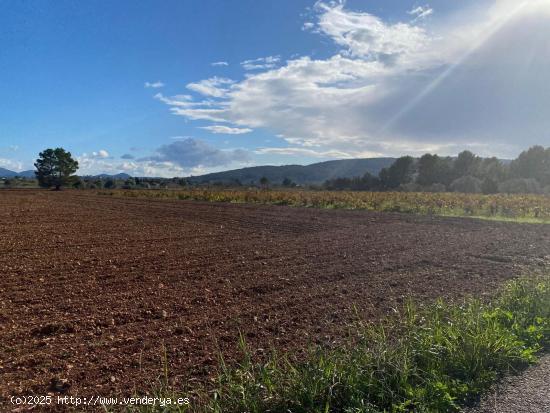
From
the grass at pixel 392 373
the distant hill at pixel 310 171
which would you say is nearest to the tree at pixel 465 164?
the distant hill at pixel 310 171

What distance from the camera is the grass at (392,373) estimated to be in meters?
3.44

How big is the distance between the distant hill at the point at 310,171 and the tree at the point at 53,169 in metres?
73.7

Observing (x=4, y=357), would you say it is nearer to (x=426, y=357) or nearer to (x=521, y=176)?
(x=426, y=357)

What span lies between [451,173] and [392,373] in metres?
95.2

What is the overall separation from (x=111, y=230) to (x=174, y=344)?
12.0 meters

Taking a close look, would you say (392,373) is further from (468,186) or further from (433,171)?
(433,171)

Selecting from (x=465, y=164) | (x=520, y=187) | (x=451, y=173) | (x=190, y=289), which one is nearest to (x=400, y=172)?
(x=451, y=173)

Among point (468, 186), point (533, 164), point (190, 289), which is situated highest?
point (533, 164)

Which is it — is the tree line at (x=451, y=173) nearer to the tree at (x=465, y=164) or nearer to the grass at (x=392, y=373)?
the tree at (x=465, y=164)

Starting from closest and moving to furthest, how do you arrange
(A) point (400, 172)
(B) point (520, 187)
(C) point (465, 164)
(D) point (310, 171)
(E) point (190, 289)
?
(E) point (190, 289)
(B) point (520, 187)
(C) point (465, 164)
(A) point (400, 172)
(D) point (310, 171)

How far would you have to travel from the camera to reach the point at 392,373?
390 cm

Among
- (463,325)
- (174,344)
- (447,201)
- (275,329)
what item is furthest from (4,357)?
(447,201)

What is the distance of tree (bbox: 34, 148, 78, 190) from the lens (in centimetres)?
8088

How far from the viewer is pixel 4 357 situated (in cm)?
444
